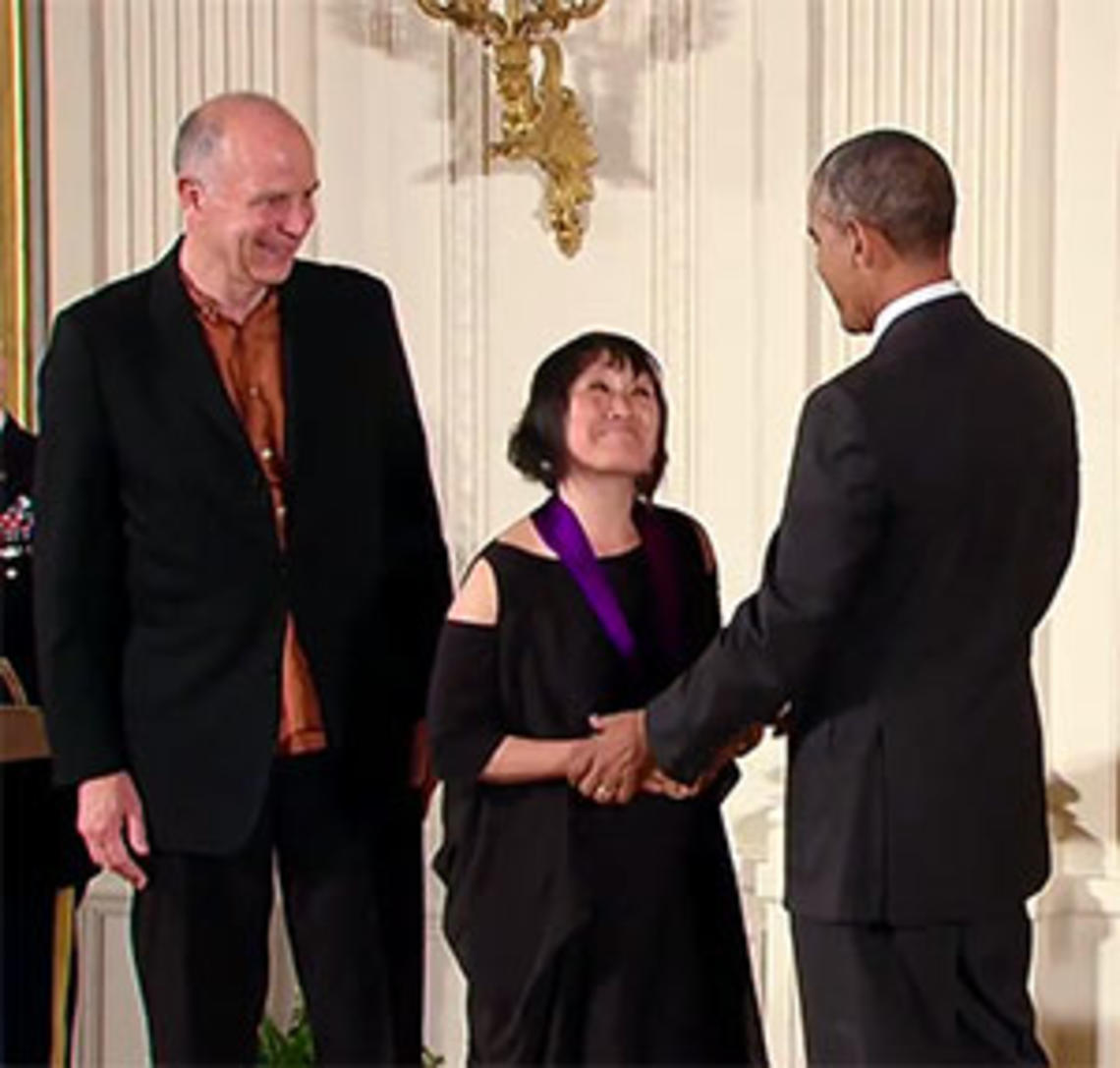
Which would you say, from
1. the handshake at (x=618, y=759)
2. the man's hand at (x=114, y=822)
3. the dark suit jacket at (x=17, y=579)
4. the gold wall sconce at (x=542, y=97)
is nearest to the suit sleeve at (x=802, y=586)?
the handshake at (x=618, y=759)

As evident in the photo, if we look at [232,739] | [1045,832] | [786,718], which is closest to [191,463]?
[232,739]

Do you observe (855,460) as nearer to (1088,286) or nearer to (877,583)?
(877,583)

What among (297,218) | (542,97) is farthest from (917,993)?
(542,97)

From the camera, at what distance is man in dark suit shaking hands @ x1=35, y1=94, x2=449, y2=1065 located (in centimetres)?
298

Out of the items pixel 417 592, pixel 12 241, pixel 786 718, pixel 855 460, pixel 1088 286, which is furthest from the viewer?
pixel 12 241

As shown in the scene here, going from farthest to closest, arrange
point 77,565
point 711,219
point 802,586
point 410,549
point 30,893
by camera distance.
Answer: point 711,219
point 30,893
point 410,549
point 77,565
point 802,586

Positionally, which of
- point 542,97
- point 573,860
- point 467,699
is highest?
point 542,97

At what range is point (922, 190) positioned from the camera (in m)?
2.78

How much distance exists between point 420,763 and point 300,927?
0.96 ft

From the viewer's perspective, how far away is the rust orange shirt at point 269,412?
3.05 m

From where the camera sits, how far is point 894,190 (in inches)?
109

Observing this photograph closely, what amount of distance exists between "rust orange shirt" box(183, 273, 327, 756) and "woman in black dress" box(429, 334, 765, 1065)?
0.17 metres

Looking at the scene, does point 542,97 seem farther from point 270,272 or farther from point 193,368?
point 193,368

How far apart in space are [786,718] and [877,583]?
26 centimetres
